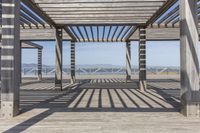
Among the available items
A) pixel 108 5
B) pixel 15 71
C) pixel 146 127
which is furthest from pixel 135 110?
pixel 108 5

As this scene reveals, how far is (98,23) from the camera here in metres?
13.2

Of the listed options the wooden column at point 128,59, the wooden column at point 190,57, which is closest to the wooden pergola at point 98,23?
the wooden column at point 190,57

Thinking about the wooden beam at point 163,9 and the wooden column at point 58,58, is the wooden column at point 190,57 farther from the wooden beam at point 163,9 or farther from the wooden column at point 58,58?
the wooden column at point 58,58

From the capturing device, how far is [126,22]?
12969 millimetres

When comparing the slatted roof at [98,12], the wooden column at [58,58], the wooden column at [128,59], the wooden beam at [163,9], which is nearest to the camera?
the wooden beam at [163,9]

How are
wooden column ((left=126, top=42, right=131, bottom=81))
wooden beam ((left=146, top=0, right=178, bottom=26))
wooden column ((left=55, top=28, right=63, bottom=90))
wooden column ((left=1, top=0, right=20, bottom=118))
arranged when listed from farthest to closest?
wooden column ((left=126, top=42, right=131, bottom=81)) → wooden column ((left=55, top=28, right=63, bottom=90)) → wooden beam ((left=146, top=0, right=178, bottom=26)) → wooden column ((left=1, top=0, right=20, bottom=118))

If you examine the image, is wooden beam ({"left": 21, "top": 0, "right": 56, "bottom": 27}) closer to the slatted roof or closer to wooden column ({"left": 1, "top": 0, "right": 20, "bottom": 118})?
the slatted roof

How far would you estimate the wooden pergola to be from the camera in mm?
6703

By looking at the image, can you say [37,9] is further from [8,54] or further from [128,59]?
[128,59]

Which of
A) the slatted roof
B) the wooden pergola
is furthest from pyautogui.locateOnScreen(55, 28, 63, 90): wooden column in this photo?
the slatted roof

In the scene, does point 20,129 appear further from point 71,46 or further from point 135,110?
point 71,46

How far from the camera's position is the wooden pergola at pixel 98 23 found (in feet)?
22.0

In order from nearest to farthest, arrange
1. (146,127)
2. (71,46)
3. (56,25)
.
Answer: (146,127) → (56,25) → (71,46)

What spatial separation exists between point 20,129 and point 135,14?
758 cm
